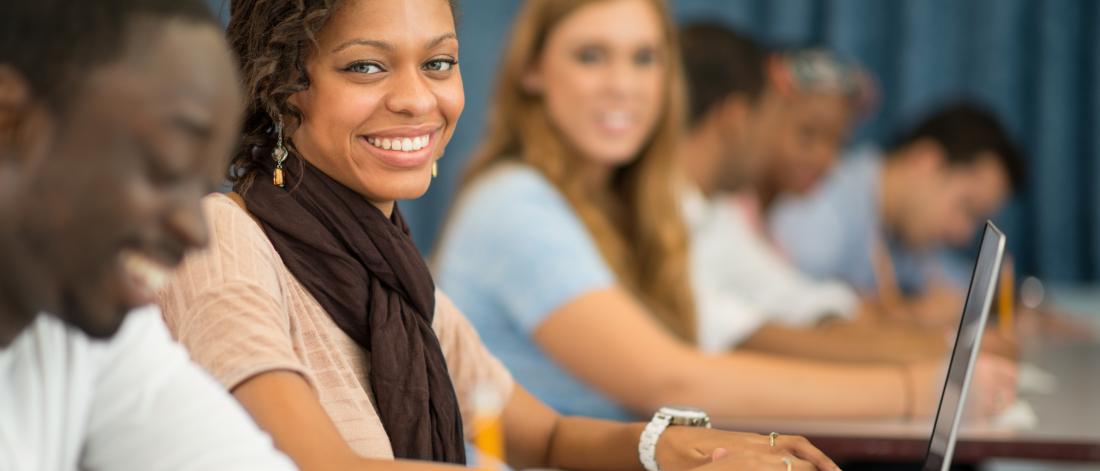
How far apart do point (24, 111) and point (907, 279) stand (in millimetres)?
3698

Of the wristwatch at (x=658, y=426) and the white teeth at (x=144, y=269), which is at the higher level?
the white teeth at (x=144, y=269)

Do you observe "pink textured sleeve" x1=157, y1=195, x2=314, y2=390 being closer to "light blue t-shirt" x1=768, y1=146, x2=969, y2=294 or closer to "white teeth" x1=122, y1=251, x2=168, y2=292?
"white teeth" x1=122, y1=251, x2=168, y2=292

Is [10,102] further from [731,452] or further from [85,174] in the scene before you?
[731,452]

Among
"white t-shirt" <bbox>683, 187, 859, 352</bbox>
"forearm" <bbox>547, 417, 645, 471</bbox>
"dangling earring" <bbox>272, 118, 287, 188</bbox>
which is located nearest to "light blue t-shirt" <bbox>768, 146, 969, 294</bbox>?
"white t-shirt" <bbox>683, 187, 859, 352</bbox>

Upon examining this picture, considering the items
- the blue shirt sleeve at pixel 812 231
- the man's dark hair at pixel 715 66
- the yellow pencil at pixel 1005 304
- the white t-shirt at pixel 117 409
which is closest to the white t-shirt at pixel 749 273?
the man's dark hair at pixel 715 66

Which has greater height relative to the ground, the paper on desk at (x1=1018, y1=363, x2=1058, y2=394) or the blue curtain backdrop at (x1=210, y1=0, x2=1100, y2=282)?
the blue curtain backdrop at (x1=210, y1=0, x2=1100, y2=282)

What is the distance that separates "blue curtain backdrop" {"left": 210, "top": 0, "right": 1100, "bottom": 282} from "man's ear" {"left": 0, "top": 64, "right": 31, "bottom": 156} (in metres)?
3.79

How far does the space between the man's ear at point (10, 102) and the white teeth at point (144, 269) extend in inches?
3.1

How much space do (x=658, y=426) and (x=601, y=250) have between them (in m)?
0.96

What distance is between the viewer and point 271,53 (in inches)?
45.6

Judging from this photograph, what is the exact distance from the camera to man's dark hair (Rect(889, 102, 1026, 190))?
3.86 m

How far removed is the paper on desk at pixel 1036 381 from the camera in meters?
2.45

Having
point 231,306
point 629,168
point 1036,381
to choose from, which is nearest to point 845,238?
point 1036,381

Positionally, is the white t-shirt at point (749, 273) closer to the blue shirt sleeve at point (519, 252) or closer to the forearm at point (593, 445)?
the blue shirt sleeve at point (519, 252)
